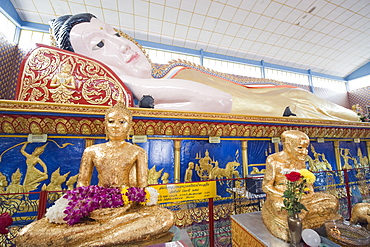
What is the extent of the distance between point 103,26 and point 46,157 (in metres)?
2.89

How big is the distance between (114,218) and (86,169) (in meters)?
0.74

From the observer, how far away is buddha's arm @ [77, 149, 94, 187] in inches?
72.5

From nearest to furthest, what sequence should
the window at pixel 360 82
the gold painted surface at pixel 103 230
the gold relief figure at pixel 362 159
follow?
the gold painted surface at pixel 103 230, the gold relief figure at pixel 362 159, the window at pixel 360 82

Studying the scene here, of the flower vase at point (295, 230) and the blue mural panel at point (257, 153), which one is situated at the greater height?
the blue mural panel at point (257, 153)

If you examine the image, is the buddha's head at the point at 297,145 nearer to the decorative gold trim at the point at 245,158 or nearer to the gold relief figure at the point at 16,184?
the decorative gold trim at the point at 245,158

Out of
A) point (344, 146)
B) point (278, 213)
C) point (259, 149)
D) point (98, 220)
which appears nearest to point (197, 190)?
point (278, 213)

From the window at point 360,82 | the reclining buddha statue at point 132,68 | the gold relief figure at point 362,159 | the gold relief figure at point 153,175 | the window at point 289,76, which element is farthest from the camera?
the window at point 360,82

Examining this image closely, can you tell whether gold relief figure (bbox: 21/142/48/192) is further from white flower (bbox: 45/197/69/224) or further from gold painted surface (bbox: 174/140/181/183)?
gold painted surface (bbox: 174/140/181/183)

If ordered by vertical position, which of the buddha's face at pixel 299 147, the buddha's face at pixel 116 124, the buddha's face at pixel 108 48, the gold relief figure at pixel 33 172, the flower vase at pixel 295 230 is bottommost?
the flower vase at pixel 295 230

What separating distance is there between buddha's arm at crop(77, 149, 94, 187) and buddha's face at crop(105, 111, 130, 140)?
32 cm

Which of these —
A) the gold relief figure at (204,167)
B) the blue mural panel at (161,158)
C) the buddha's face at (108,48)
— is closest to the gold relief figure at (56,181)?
the blue mural panel at (161,158)

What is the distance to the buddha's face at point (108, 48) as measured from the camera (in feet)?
11.6

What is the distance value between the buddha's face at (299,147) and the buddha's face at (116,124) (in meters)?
1.96

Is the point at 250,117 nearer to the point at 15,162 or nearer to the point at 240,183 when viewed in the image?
the point at 240,183
